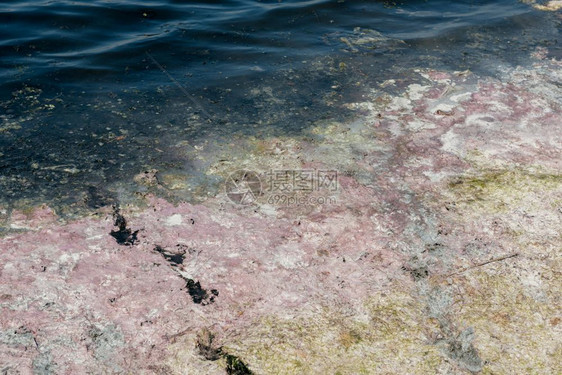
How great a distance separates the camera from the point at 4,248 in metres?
2.14

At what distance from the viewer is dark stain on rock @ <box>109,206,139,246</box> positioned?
7.27ft

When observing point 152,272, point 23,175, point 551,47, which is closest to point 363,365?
point 152,272

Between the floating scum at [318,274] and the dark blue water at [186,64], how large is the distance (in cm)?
38

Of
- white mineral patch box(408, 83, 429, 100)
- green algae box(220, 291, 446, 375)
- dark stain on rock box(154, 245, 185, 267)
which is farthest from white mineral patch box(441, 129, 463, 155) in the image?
dark stain on rock box(154, 245, 185, 267)

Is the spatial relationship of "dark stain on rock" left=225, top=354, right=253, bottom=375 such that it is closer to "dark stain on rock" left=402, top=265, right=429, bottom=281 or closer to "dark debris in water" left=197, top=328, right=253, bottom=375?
"dark debris in water" left=197, top=328, right=253, bottom=375

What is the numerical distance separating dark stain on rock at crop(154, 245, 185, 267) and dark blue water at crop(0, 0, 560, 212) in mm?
505

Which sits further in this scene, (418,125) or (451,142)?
(418,125)

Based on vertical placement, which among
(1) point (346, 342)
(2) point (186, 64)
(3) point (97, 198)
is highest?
(2) point (186, 64)

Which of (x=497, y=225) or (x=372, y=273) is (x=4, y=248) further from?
(x=497, y=225)

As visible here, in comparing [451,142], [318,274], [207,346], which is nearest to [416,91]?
[451,142]

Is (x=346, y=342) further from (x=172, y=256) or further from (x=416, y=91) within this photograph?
(x=416, y=91)

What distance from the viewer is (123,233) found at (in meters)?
2.26

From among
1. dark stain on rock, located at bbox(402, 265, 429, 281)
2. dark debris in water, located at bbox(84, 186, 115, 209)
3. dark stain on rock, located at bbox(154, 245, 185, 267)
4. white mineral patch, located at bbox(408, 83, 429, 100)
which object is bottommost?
dark stain on rock, located at bbox(402, 265, 429, 281)

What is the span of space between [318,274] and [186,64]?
8.36 ft
